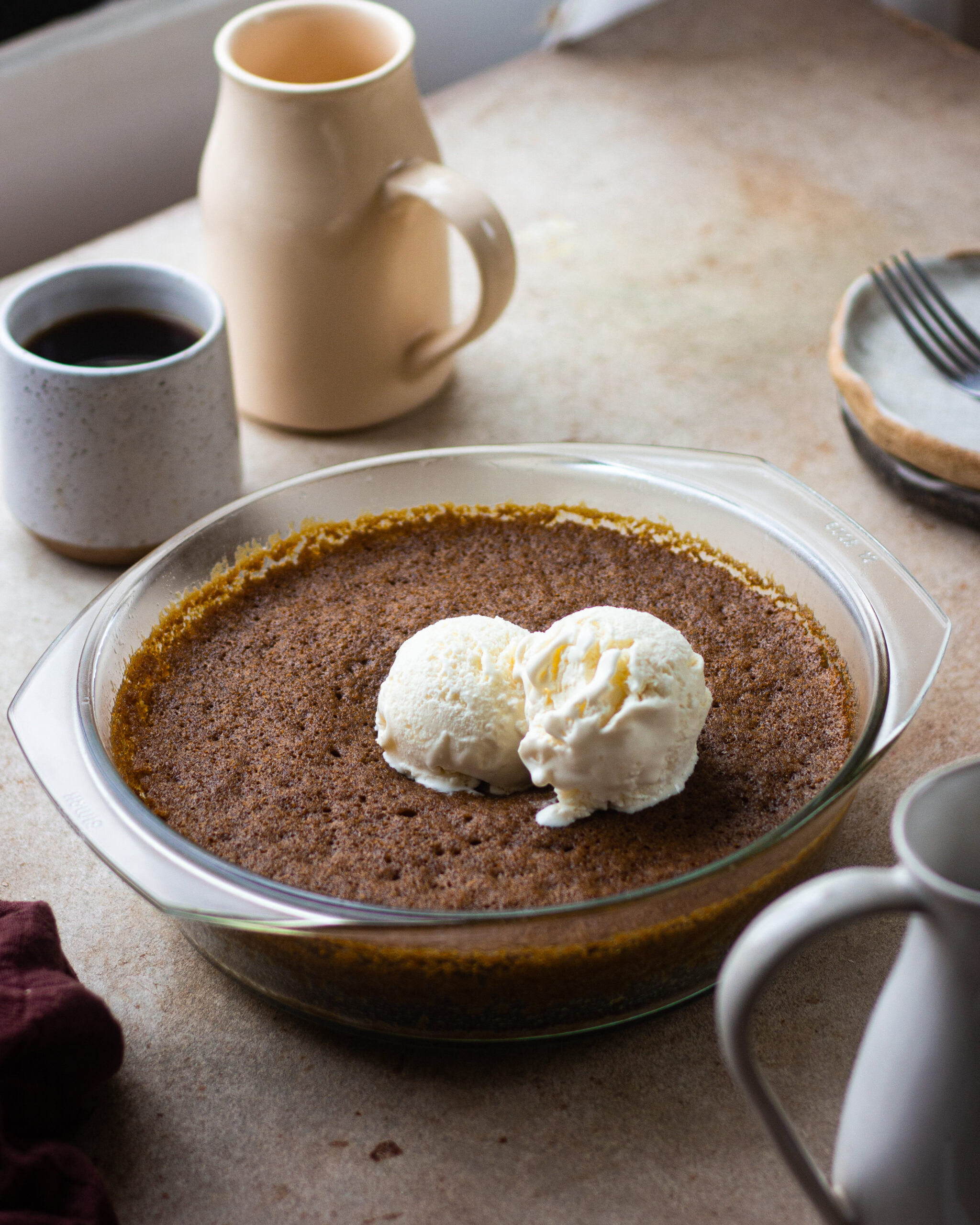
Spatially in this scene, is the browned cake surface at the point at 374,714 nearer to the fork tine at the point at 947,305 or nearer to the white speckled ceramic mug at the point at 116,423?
the white speckled ceramic mug at the point at 116,423

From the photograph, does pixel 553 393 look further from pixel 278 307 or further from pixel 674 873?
pixel 674 873

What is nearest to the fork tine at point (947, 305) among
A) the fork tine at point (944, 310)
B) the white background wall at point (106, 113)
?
the fork tine at point (944, 310)

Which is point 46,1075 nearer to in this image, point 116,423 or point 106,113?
point 116,423

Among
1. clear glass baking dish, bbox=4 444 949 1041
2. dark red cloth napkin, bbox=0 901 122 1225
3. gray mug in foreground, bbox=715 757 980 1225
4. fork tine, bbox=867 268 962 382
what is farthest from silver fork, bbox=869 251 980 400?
dark red cloth napkin, bbox=0 901 122 1225

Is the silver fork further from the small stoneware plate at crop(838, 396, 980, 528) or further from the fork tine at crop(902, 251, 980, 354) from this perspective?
the small stoneware plate at crop(838, 396, 980, 528)

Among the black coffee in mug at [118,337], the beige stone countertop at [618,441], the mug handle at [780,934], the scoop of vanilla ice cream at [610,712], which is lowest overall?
the beige stone countertop at [618,441]

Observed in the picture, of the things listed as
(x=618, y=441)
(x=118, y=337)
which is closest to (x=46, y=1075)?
(x=118, y=337)

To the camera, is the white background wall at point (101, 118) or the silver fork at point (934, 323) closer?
the silver fork at point (934, 323)
